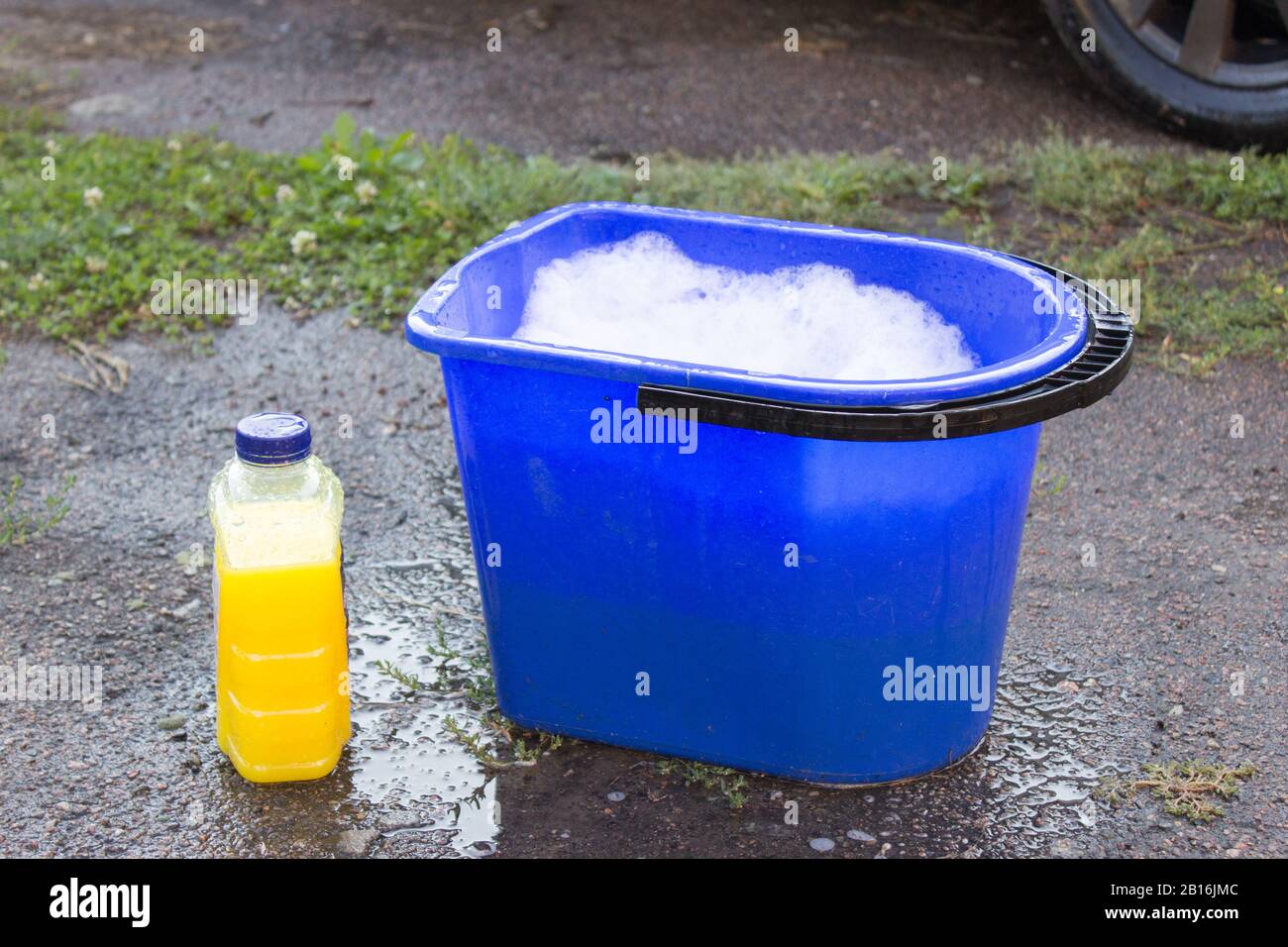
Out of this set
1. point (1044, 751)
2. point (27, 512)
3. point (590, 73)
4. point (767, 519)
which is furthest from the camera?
point (590, 73)

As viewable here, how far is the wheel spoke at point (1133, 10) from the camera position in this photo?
14.8 ft

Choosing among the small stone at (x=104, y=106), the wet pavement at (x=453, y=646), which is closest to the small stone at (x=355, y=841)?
the wet pavement at (x=453, y=646)

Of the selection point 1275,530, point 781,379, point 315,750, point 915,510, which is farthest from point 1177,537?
point 315,750

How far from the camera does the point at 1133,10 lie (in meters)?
4.53

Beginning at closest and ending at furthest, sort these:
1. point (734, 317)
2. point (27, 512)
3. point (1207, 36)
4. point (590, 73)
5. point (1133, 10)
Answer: point (734, 317)
point (27, 512)
point (1207, 36)
point (1133, 10)
point (590, 73)

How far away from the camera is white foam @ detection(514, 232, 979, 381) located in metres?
2.50

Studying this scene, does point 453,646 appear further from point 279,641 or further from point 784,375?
point 784,375

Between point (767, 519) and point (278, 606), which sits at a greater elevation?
point (767, 519)

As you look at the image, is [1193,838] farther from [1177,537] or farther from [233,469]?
[233,469]

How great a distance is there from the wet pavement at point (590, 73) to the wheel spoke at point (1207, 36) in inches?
12.2

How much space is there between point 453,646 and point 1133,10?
10.4 feet

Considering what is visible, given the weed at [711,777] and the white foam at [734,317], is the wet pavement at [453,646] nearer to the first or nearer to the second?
the weed at [711,777]

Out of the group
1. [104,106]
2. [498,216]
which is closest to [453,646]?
[498,216]

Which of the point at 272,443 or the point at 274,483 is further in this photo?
the point at 274,483
